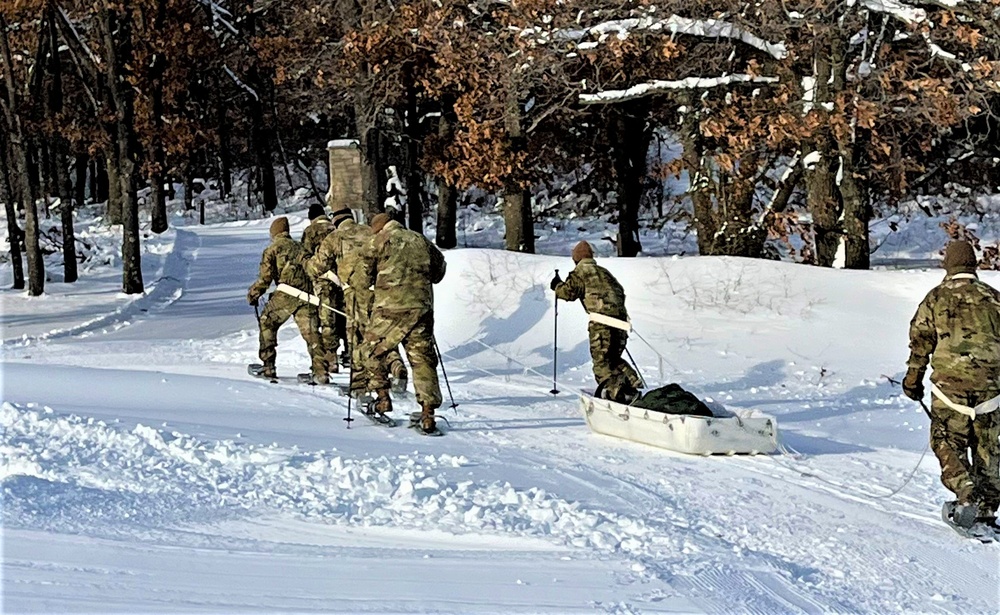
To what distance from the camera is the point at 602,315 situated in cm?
1250

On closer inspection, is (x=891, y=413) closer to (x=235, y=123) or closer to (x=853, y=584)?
(x=853, y=584)

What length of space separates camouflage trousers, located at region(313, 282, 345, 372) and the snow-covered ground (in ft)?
2.71

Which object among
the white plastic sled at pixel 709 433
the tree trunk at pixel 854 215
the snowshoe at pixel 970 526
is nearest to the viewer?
the snowshoe at pixel 970 526

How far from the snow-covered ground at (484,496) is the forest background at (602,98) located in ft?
15.2

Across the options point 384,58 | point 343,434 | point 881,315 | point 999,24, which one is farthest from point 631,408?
point 384,58

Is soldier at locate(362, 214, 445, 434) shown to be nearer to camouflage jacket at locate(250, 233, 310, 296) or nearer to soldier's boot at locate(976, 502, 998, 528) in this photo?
camouflage jacket at locate(250, 233, 310, 296)

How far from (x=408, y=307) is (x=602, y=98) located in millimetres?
12462

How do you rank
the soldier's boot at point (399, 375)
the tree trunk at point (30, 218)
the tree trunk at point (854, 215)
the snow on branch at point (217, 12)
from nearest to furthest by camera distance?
the soldier's boot at point (399, 375) → the tree trunk at point (854, 215) → the tree trunk at point (30, 218) → the snow on branch at point (217, 12)

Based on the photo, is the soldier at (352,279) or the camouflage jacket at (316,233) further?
the camouflage jacket at (316,233)

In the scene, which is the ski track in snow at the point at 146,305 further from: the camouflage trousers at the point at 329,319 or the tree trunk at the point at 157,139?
the camouflage trousers at the point at 329,319

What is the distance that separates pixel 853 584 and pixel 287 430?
17.3 ft

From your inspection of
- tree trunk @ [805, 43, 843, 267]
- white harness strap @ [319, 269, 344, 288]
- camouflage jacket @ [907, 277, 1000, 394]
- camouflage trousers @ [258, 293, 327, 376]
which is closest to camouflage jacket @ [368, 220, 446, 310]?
white harness strap @ [319, 269, 344, 288]

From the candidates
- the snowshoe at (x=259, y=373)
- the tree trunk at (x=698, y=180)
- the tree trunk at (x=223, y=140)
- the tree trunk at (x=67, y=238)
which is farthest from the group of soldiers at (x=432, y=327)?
the tree trunk at (x=223, y=140)

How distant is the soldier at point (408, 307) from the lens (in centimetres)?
1066
